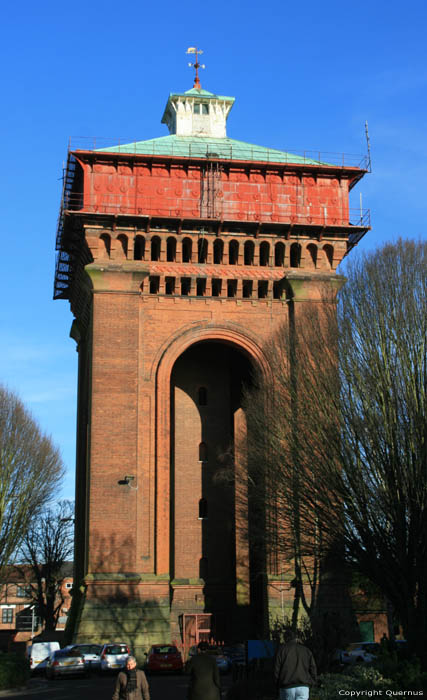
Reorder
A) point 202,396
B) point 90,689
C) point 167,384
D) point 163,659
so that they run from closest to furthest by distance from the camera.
A: point 90,689, point 163,659, point 167,384, point 202,396

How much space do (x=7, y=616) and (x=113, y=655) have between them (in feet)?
223

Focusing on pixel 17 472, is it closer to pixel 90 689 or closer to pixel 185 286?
pixel 185 286

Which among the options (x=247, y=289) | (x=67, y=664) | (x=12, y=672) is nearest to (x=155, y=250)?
(x=247, y=289)

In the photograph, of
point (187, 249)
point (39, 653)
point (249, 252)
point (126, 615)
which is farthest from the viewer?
point (39, 653)

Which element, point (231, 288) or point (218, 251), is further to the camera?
point (231, 288)

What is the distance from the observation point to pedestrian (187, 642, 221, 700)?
13539 millimetres

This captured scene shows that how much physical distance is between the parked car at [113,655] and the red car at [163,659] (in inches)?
38.7

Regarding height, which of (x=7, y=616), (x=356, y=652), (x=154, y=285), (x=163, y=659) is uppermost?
(x=154, y=285)

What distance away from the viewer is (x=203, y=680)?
1358 cm

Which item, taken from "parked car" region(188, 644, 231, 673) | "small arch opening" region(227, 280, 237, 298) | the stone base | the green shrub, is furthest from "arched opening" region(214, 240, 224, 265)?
the green shrub

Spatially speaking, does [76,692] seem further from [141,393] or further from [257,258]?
[257,258]

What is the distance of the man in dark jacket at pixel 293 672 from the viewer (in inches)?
532

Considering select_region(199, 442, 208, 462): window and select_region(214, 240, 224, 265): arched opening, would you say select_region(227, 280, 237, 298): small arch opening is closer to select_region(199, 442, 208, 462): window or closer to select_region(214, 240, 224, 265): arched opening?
select_region(214, 240, 224, 265): arched opening

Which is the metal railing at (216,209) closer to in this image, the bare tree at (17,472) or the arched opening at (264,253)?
the arched opening at (264,253)
